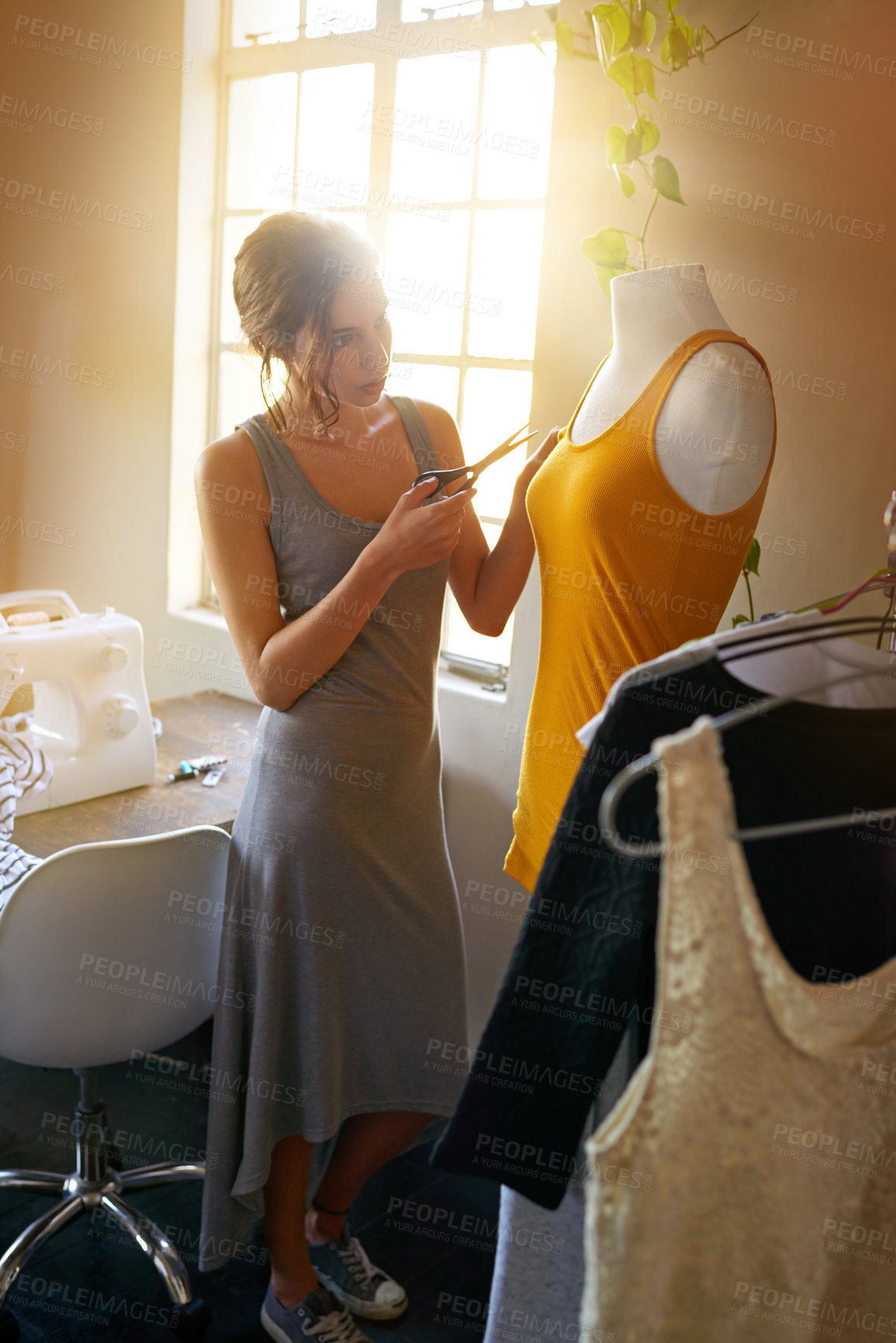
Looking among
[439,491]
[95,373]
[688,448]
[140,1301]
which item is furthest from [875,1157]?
[95,373]

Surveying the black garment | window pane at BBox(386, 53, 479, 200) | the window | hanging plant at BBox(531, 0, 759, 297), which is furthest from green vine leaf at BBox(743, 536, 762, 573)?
window pane at BBox(386, 53, 479, 200)

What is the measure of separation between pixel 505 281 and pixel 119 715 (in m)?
1.28

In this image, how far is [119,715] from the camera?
203 centimetres

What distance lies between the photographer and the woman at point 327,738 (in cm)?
152

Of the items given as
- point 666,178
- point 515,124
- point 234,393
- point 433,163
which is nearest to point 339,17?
point 433,163

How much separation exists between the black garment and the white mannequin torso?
43cm

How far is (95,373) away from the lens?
2.90 meters

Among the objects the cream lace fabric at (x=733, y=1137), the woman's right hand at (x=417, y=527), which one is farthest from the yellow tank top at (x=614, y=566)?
the cream lace fabric at (x=733, y=1137)

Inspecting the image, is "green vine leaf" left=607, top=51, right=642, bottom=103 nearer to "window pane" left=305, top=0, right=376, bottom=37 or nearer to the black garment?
the black garment

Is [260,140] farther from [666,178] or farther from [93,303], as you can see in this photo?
[666,178]

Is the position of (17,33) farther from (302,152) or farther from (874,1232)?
(874,1232)

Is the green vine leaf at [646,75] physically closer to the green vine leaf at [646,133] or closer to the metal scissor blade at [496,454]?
the green vine leaf at [646,133]

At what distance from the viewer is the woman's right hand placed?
147cm

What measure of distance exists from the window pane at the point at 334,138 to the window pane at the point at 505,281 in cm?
40
